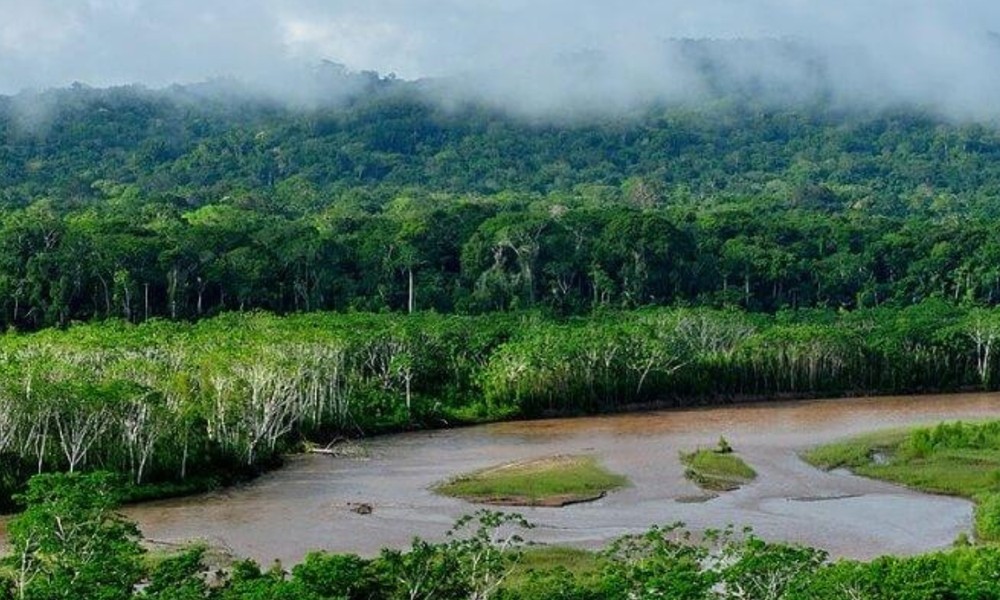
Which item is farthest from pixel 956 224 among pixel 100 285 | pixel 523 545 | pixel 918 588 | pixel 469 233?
pixel 918 588

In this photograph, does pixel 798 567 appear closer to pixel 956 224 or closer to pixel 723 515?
pixel 723 515

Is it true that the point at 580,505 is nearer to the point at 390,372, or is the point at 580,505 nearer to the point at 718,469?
the point at 718,469

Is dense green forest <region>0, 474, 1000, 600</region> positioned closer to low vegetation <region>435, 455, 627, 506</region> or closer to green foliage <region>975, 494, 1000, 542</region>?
green foliage <region>975, 494, 1000, 542</region>

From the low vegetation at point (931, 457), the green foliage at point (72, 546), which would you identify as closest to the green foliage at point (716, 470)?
the low vegetation at point (931, 457)

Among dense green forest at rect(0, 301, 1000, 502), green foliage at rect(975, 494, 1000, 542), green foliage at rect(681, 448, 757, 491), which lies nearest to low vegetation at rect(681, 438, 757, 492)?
green foliage at rect(681, 448, 757, 491)

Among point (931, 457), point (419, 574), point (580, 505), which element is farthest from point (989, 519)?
point (419, 574)

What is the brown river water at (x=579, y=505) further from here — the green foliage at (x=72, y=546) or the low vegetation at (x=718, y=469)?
the green foliage at (x=72, y=546)
